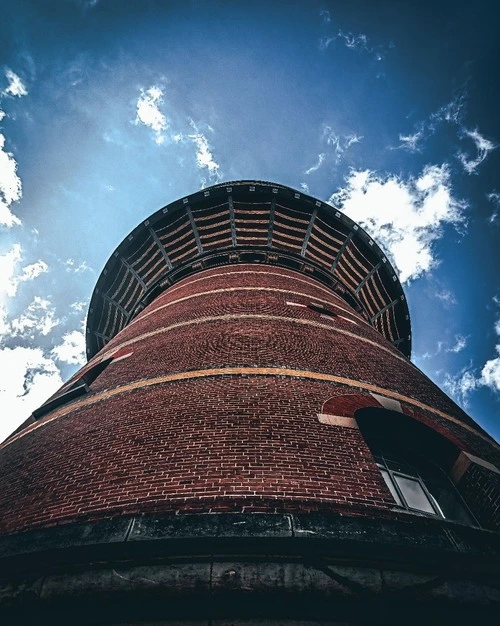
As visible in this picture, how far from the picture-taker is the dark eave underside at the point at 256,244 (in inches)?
473

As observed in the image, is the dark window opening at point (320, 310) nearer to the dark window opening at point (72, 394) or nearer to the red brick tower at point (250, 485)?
the red brick tower at point (250, 485)

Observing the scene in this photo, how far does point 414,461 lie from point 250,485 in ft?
7.48

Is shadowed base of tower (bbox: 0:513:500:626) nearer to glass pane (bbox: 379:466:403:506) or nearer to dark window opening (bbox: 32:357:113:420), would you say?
glass pane (bbox: 379:466:403:506)

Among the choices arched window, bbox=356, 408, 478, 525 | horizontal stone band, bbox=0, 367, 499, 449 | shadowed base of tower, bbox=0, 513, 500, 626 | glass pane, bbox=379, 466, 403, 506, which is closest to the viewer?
shadowed base of tower, bbox=0, 513, 500, 626

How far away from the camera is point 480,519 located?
4094 millimetres

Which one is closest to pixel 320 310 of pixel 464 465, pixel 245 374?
pixel 245 374

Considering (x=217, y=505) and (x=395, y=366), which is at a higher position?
(x=395, y=366)

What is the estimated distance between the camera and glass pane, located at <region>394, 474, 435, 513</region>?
4.06 meters

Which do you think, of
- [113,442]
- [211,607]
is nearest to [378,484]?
[211,607]

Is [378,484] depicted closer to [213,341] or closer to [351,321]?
[213,341]

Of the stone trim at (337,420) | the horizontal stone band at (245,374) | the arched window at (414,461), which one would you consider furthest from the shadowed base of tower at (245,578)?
the horizontal stone band at (245,374)

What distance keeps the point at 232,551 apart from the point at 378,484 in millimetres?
1514

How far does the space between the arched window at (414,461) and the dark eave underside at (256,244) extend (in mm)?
7470

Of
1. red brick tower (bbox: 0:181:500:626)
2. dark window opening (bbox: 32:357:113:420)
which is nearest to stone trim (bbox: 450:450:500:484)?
red brick tower (bbox: 0:181:500:626)
